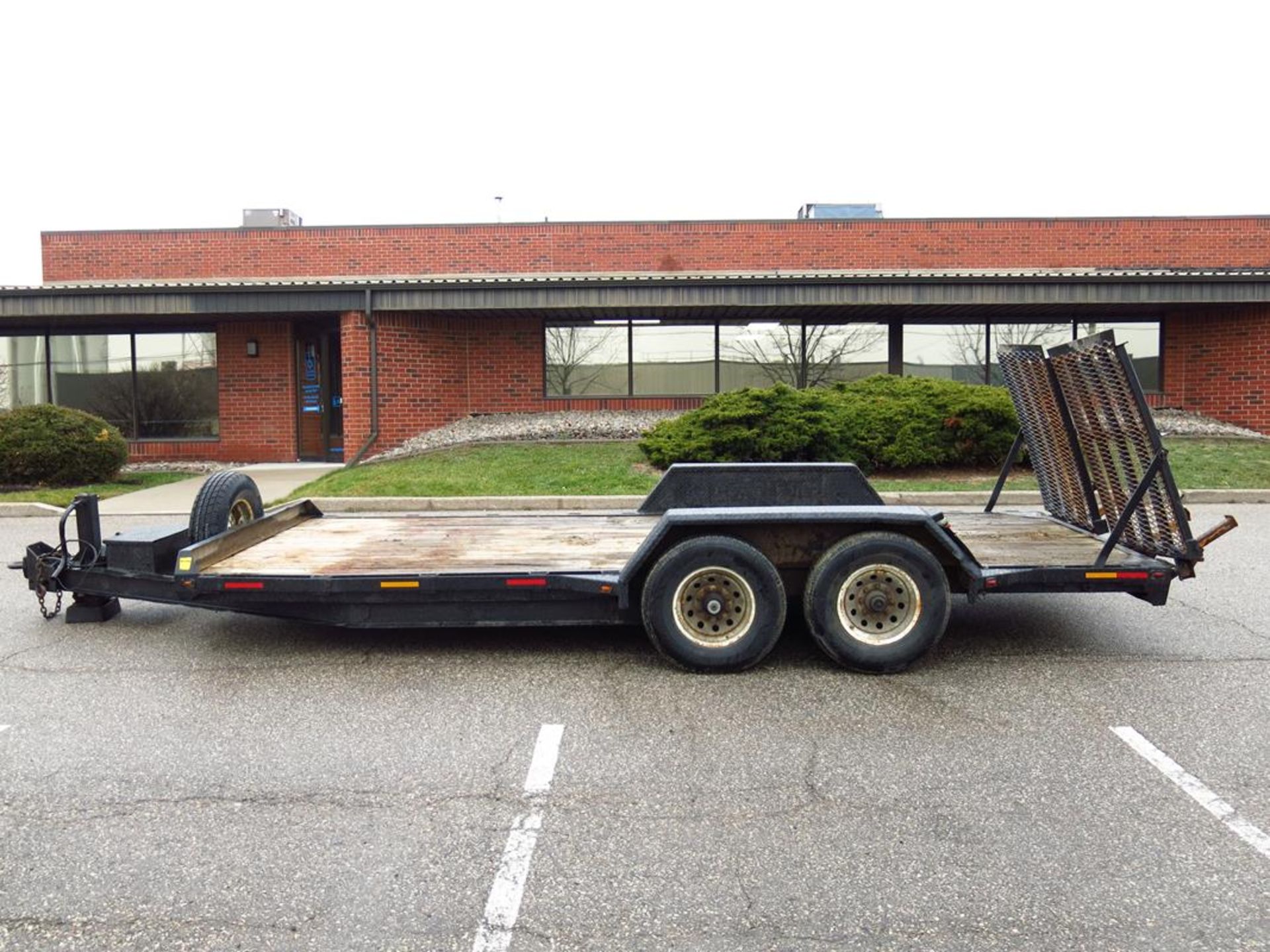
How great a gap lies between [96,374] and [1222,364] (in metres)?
22.5

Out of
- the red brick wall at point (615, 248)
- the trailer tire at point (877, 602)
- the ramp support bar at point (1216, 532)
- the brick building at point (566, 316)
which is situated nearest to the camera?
the trailer tire at point (877, 602)

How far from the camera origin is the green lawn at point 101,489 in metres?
13.0

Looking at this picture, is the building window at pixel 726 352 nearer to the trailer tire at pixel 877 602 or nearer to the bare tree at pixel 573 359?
the bare tree at pixel 573 359

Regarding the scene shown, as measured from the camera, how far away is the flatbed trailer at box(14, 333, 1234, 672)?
4914mm

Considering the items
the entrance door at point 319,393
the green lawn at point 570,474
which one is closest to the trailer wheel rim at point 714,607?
the green lawn at point 570,474

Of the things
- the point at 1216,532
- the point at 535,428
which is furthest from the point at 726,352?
the point at 1216,532

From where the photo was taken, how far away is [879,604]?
16.3 feet

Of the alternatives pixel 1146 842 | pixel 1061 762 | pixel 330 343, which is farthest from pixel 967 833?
pixel 330 343

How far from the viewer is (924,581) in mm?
4891

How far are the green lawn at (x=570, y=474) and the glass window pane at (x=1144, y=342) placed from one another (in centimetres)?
346

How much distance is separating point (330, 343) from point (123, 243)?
7321 millimetres

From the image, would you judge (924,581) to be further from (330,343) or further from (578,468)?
(330,343)

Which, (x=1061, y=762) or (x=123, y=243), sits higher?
(x=123, y=243)

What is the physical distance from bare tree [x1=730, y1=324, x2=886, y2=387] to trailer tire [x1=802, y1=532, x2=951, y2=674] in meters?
14.3
